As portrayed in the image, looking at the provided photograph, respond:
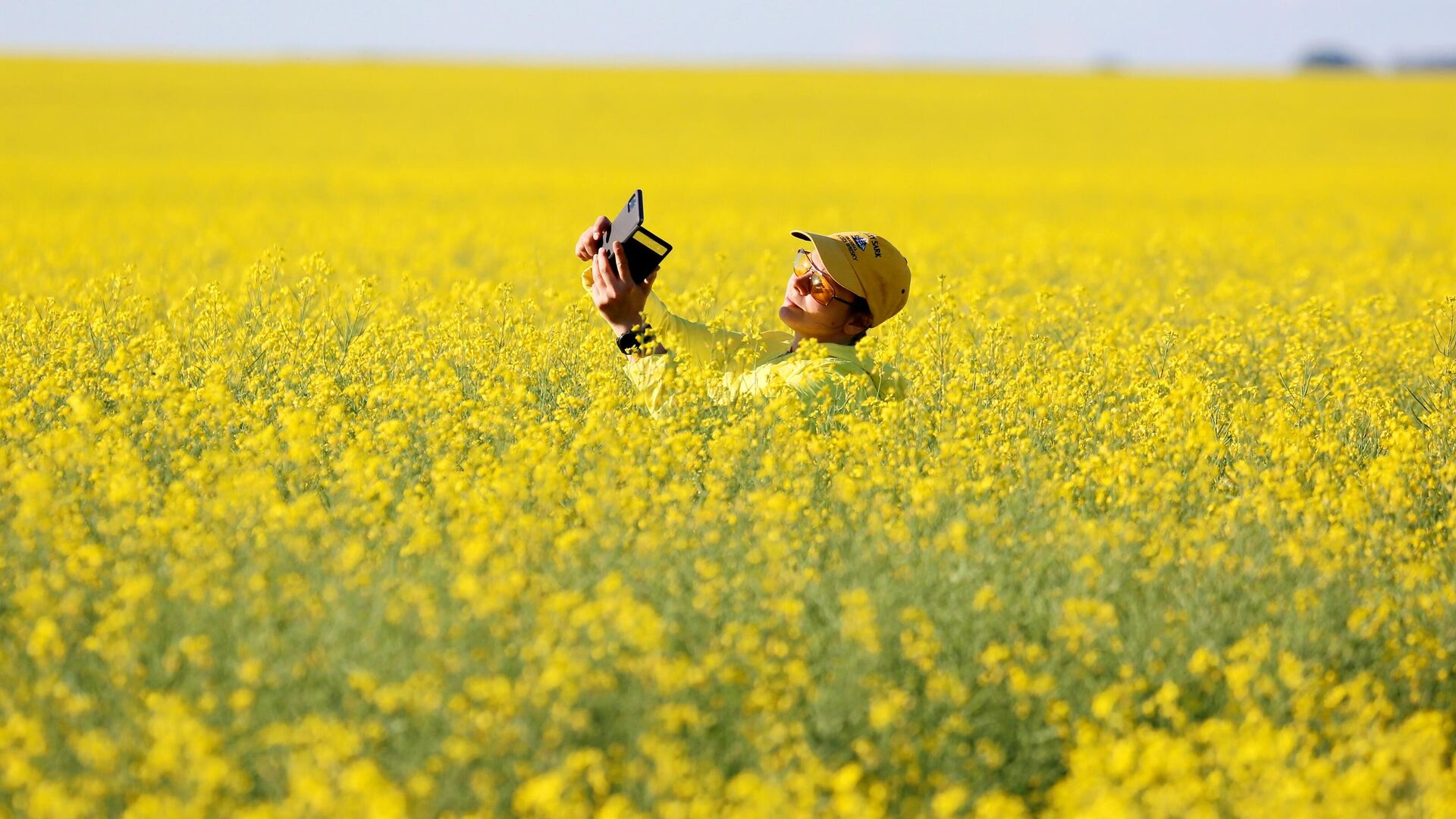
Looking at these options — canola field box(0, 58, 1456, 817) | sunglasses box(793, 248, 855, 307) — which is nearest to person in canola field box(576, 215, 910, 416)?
sunglasses box(793, 248, 855, 307)

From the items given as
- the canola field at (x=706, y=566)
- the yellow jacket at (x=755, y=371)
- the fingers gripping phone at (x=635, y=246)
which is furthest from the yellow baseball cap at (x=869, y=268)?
the fingers gripping phone at (x=635, y=246)

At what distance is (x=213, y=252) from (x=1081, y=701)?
10217mm

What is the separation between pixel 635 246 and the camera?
4.64m

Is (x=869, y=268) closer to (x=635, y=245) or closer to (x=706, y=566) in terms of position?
(x=635, y=245)

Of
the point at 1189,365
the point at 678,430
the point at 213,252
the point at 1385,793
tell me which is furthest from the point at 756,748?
the point at 213,252

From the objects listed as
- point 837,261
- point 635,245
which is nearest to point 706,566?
point 635,245

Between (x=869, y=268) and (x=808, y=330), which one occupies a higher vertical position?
(x=869, y=268)

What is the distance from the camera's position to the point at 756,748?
124 inches

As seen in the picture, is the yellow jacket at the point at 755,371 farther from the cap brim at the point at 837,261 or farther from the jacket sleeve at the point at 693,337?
the cap brim at the point at 837,261

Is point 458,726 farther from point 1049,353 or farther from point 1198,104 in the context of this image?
point 1198,104

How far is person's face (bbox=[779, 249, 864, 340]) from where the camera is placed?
5227mm

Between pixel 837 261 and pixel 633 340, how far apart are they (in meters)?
0.76

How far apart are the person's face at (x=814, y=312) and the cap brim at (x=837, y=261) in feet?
0.18

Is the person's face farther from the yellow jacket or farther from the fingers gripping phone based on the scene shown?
the fingers gripping phone
